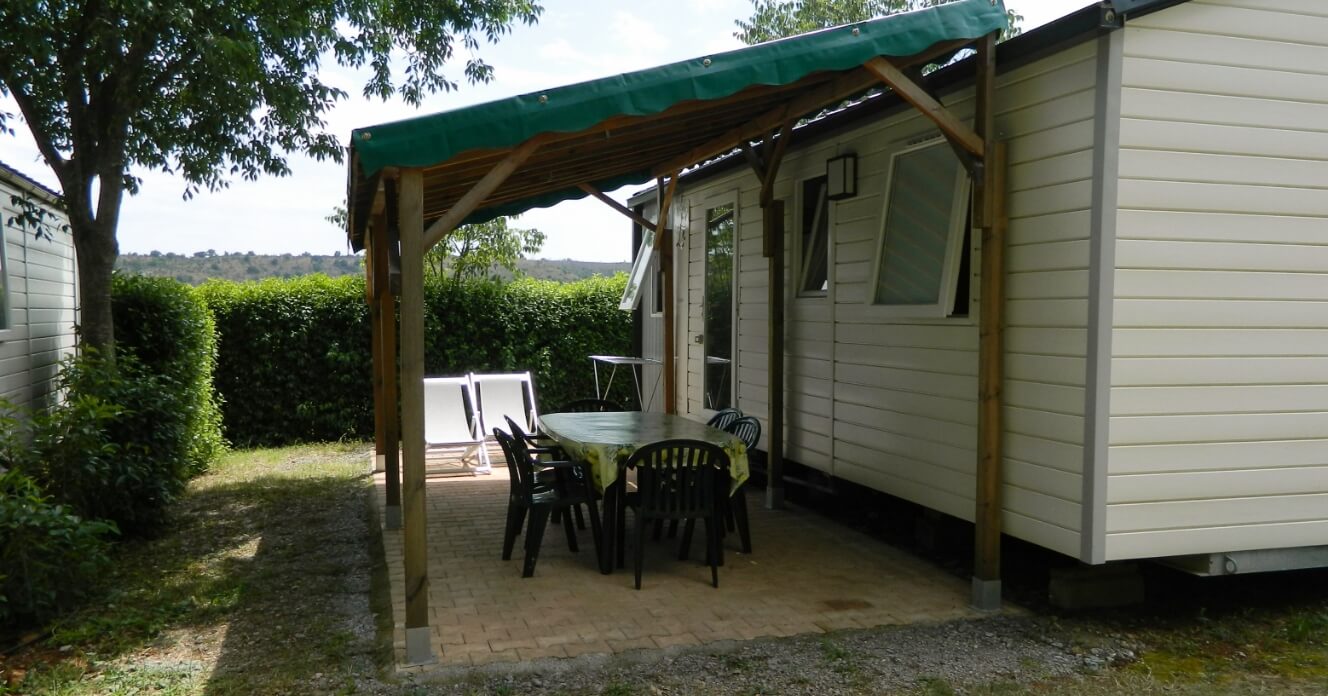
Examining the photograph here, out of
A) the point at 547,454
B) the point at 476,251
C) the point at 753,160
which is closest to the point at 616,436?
the point at 547,454

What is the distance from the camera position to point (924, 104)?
4227 millimetres

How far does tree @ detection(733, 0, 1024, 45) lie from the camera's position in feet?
49.4

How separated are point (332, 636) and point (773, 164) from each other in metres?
4.00

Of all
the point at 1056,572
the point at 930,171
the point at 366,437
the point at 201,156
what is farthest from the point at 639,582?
the point at 366,437

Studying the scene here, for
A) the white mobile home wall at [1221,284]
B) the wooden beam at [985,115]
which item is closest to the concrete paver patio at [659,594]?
the white mobile home wall at [1221,284]

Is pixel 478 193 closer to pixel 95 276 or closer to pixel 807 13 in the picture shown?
pixel 95 276

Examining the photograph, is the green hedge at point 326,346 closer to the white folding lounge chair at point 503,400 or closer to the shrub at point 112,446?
the white folding lounge chair at point 503,400

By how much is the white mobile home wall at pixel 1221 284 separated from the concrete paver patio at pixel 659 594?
1179 millimetres

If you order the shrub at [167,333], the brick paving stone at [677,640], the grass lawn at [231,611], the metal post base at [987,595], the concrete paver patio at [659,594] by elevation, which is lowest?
the grass lawn at [231,611]

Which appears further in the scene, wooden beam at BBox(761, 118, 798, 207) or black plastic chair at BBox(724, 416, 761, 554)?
wooden beam at BBox(761, 118, 798, 207)

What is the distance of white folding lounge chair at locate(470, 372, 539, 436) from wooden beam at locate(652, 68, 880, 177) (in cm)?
276

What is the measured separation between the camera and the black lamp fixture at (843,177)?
230 inches

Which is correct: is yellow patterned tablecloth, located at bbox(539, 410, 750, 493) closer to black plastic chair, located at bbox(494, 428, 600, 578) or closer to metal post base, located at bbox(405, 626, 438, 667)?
black plastic chair, located at bbox(494, 428, 600, 578)

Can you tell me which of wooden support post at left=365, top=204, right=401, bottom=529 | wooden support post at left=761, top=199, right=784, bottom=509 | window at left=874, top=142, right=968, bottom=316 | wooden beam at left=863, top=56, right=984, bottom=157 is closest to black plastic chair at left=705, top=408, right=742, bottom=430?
wooden support post at left=761, top=199, right=784, bottom=509
